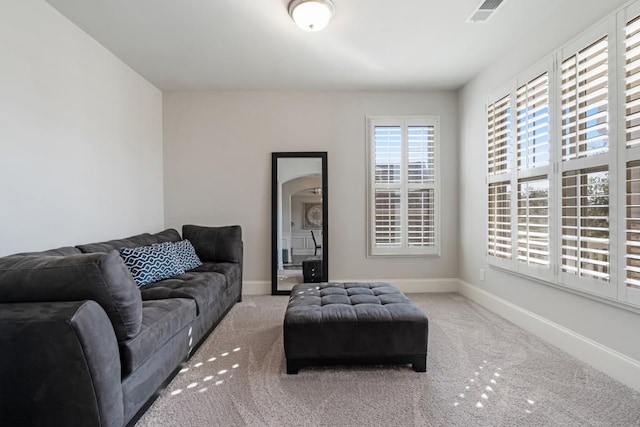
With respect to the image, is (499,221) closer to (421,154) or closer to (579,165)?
(579,165)

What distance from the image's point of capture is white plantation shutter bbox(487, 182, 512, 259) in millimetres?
3258

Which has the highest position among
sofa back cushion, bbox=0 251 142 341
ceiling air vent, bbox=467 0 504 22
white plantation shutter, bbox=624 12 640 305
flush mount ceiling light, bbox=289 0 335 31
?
ceiling air vent, bbox=467 0 504 22

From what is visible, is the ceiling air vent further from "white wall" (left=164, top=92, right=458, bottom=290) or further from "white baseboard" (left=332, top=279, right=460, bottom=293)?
"white baseboard" (left=332, top=279, right=460, bottom=293)

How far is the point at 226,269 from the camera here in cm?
344

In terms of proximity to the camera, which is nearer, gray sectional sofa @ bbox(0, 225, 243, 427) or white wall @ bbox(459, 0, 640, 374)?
gray sectional sofa @ bbox(0, 225, 243, 427)

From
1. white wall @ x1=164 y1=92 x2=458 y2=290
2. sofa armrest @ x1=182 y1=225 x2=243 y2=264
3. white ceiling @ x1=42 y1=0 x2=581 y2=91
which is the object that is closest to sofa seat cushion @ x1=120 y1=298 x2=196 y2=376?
sofa armrest @ x1=182 y1=225 x2=243 y2=264

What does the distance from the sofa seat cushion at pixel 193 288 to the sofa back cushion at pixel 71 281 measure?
0.92 metres

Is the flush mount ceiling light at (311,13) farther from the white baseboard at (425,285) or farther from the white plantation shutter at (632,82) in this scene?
the white baseboard at (425,285)

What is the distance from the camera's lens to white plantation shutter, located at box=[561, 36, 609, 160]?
218 centimetres

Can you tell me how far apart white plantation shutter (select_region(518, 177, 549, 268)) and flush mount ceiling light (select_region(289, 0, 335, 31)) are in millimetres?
2232

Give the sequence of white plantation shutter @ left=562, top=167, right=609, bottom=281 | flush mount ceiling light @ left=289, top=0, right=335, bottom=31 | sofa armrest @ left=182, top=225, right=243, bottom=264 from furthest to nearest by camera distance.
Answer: sofa armrest @ left=182, top=225, right=243, bottom=264 < flush mount ceiling light @ left=289, top=0, right=335, bottom=31 < white plantation shutter @ left=562, top=167, right=609, bottom=281

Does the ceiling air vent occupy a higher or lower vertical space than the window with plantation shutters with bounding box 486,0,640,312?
higher

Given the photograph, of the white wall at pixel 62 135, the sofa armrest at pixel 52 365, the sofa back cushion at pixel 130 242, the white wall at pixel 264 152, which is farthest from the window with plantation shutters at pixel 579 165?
the white wall at pixel 62 135

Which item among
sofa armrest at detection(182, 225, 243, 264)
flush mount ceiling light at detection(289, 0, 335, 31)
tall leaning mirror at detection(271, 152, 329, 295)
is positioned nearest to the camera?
flush mount ceiling light at detection(289, 0, 335, 31)
